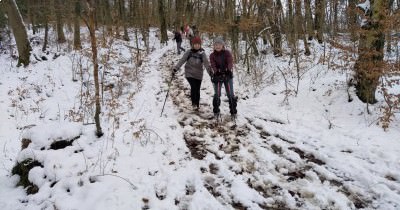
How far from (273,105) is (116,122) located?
4.12 meters

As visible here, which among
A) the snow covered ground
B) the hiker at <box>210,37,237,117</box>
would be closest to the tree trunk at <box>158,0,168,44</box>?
the snow covered ground

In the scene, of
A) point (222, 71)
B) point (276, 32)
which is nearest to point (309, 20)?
point (276, 32)

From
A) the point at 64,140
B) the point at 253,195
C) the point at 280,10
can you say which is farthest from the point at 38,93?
the point at 280,10

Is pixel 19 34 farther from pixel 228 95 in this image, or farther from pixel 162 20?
pixel 162 20

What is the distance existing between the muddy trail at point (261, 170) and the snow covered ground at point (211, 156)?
15mm

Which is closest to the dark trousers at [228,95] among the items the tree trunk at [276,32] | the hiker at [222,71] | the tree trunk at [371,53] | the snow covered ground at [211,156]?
the hiker at [222,71]

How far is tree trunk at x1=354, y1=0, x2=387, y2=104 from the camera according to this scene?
6543 mm

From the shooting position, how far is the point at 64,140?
5.05 meters

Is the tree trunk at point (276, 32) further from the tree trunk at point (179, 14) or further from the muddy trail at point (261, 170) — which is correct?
the tree trunk at point (179, 14)

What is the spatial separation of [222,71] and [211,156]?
9.05 feet

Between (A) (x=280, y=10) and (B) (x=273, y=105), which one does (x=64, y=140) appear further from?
(A) (x=280, y=10)

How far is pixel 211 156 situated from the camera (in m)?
5.35

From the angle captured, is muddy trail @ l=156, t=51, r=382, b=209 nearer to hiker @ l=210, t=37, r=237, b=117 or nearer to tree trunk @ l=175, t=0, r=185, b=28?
hiker @ l=210, t=37, r=237, b=117

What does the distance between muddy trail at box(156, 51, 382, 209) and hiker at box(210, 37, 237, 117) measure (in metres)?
0.53
